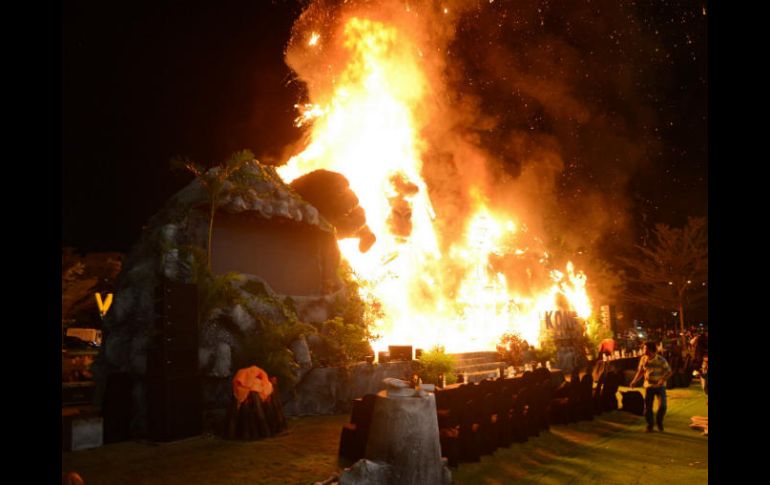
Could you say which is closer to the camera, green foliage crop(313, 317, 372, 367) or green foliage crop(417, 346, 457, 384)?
green foliage crop(313, 317, 372, 367)

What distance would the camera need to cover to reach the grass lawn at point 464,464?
7930 millimetres

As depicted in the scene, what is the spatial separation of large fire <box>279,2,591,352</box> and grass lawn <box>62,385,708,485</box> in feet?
41.0

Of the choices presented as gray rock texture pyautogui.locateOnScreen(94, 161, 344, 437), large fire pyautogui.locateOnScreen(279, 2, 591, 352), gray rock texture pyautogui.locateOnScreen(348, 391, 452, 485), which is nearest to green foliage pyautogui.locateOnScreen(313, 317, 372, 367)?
gray rock texture pyautogui.locateOnScreen(94, 161, 344, 437)

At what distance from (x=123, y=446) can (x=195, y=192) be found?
7.90 metres

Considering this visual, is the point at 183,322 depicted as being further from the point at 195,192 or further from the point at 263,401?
the point at 195,192

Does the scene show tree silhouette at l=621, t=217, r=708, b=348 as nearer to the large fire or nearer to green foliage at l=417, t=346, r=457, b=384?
the large fire

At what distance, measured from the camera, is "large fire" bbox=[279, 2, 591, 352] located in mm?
25266

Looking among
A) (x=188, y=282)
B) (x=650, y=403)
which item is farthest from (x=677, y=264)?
(x=188, y=282)

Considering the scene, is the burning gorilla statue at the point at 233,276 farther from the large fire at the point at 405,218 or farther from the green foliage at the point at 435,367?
the large fire at the point at 405,218

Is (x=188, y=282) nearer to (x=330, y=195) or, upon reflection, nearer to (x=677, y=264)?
(x=330, y=195)

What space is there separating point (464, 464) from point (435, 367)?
323 inches

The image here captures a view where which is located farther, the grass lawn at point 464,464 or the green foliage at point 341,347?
the green foliage at point 341,347

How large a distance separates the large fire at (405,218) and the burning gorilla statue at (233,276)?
13.2 ft

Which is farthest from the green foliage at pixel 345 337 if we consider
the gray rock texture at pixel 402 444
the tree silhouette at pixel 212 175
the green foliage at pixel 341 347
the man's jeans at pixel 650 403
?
the gray rock texture at pixel 402 444
